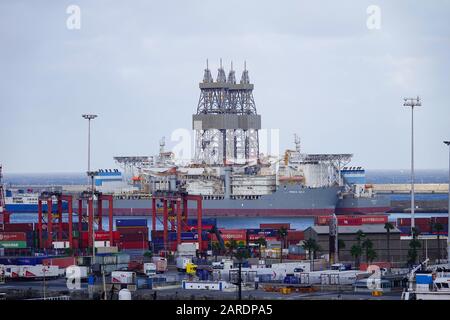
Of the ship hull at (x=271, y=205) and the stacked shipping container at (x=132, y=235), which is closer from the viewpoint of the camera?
the stacked shipping container at (x=132, y=235)

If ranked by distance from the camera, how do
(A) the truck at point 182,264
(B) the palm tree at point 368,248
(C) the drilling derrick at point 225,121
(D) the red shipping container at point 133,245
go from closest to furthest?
1. (A) the truck at point 182,264
2. (B) the palm tree at point 368,248
3. (D) the red shipping container at point 133,245
4. (C) the drilling derrick at point 225,121

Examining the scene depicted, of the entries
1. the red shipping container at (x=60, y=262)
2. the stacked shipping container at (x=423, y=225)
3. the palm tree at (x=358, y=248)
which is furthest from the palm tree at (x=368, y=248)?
the stacked shipping container at (x=423, y=225)

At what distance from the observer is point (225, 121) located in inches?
2205

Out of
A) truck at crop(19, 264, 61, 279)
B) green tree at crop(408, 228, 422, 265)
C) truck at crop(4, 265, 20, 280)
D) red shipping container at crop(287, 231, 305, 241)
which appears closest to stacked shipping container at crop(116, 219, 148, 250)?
red shipping container at crop(287, 231, 305, 241)

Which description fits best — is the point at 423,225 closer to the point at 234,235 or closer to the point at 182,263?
the point at 234,235

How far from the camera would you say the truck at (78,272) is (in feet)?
70.7

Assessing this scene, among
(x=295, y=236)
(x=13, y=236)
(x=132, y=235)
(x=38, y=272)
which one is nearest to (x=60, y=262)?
(x=38, y=272)

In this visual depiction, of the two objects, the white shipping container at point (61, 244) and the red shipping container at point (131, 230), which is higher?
the red shipping container at point (131, 230)

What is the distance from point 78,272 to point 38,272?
1.07 m

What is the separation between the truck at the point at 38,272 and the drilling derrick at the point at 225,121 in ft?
97.6

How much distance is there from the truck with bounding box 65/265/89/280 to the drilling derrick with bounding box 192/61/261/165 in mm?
29247

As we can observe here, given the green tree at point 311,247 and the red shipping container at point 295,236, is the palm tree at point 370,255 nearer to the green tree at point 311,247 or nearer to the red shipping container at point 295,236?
the green tree at point 311,247

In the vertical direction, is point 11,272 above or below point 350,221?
below
